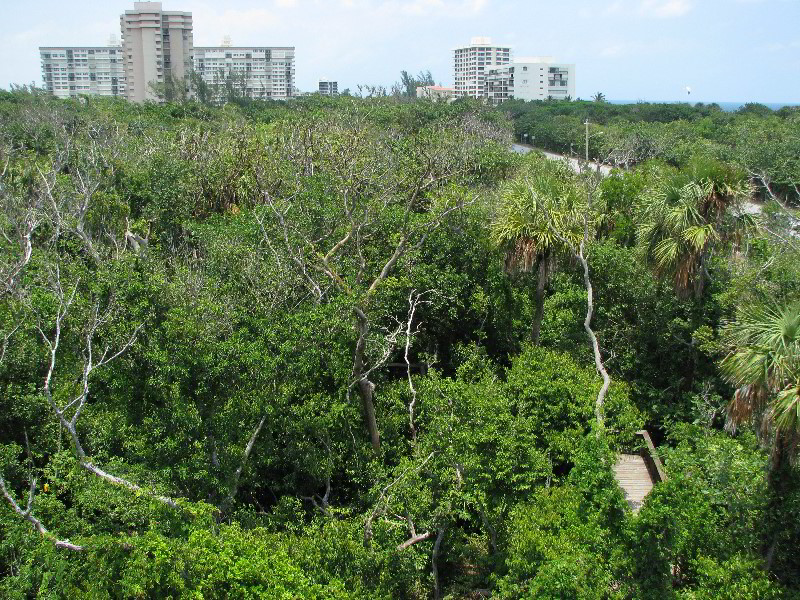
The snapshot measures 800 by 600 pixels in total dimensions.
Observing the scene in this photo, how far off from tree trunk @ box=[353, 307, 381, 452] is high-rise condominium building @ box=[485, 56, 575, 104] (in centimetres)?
14377

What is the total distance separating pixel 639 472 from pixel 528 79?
491 feet

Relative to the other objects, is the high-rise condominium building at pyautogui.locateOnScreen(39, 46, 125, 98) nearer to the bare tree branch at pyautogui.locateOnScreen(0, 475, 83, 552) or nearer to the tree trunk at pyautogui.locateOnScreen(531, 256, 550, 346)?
the tree trunk at pyautogui.locateOnScreen(531, 256, 550, 346)

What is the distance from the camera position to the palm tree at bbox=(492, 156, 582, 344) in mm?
14445

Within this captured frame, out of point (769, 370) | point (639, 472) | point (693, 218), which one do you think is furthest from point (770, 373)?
point (639, 472)

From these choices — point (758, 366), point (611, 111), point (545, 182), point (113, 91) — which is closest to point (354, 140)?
point (545, 182)

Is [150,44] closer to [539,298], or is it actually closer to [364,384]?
[539,298]

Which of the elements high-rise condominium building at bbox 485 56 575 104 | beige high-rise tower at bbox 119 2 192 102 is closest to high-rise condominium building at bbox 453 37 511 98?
high-rise condominium building at bbox 485 56 575 104

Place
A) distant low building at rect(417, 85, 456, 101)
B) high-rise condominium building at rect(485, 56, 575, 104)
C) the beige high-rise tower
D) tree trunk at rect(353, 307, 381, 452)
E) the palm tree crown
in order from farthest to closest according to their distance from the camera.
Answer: high-rise condominium building at rect(485, 56, 575, 104) → the beige high-rise tower → distant low building at rect(417, 85, 456, 101) → tree trunk at rect(353, 307, 381, 452) → the palm tree crown

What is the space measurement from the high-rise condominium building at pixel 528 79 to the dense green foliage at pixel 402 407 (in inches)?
5483

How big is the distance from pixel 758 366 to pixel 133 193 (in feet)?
59.9

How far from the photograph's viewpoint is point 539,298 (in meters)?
15.5

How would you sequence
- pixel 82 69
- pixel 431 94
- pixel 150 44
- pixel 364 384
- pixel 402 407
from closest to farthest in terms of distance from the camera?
pixel 364 384 < pixel 402 407 < pixel 431 94 < pixel 150 44 < pixel 82 69

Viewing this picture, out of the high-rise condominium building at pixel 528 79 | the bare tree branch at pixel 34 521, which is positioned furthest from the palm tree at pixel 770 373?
the high-rise condominium building at pixel 528 79

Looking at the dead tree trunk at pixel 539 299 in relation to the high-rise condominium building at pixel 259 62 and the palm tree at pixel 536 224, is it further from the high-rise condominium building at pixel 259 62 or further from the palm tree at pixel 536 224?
the high-rise condominium building at pixel 259 62
